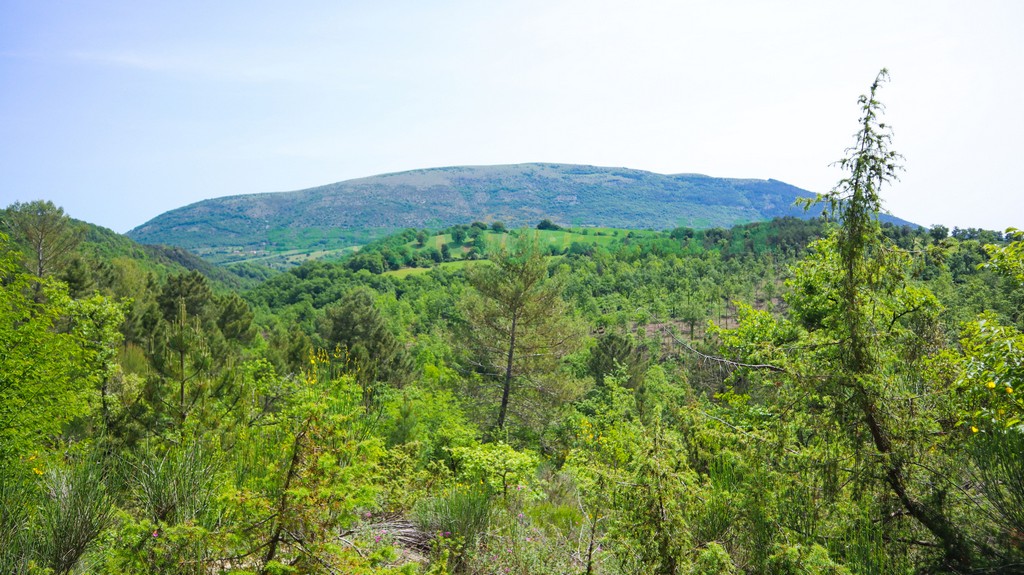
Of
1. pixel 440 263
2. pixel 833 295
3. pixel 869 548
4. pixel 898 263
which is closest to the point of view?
pixel 869 548

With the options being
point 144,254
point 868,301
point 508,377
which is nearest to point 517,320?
point 508,377

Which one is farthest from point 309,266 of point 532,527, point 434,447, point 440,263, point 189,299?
point 532,527

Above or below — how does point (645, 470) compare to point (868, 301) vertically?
below

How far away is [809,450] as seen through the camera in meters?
3.93

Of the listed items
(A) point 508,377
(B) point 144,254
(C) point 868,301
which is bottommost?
(B) point 144,254

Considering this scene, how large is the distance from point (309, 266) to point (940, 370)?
3716 inches

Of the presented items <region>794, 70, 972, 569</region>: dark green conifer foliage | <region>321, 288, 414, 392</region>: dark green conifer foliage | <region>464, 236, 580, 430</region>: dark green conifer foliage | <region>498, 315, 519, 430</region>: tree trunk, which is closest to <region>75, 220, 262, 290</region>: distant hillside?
<region>321, 288, 414, 392</region>: dark green conifer foliage

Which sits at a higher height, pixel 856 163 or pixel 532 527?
pixel 856 163

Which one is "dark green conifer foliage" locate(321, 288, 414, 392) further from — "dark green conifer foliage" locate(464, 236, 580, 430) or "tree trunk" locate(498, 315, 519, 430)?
"tree trunk" locate(498, 315, 519, 430)

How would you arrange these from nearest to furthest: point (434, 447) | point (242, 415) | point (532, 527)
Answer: point (532, 527) < point (242, 415) < point (434, 447)

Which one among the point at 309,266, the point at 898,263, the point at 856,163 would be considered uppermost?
the point at 856,163

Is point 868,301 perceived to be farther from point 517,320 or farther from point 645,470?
point 517,320

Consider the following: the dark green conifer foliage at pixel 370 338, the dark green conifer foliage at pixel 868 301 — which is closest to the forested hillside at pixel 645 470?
the dark green conifer foliage at pixel 868 301

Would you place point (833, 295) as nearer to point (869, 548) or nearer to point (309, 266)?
point (869, 548)
